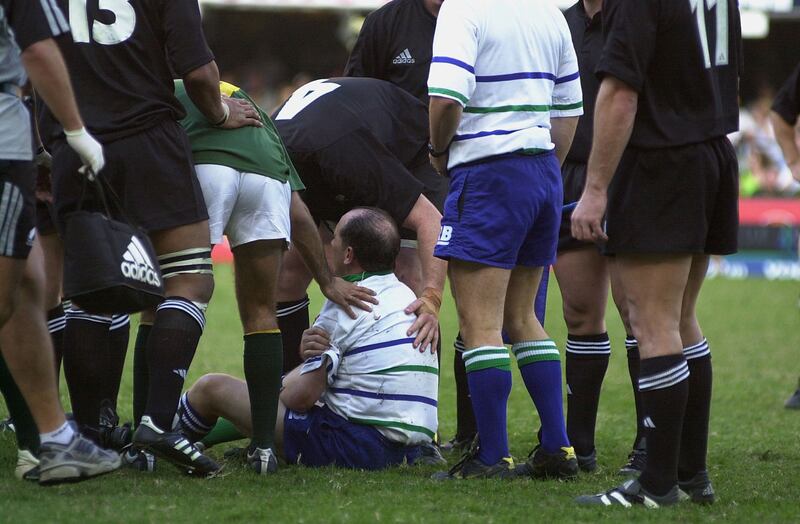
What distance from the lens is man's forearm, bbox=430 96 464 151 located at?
457 cm

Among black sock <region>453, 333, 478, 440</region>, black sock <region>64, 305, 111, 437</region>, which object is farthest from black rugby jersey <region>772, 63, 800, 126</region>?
black sock <region>64, 305, 111, 437</region>

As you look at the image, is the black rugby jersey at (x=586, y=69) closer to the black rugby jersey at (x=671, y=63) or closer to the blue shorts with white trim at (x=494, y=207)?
the blue shorts with white trim at (x=494, y=207)

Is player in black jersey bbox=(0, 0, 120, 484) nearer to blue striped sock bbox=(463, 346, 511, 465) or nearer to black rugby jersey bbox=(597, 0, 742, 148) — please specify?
blue striped sock bbox=(463, 346, 511, 465)

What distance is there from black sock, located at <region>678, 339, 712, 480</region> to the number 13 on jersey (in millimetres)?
2457

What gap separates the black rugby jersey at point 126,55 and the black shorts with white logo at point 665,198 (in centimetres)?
170

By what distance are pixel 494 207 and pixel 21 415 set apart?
2.06 meters

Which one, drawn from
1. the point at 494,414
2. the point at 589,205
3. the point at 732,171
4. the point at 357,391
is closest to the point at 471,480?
the point at 494,414

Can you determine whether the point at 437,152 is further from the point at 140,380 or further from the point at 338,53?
the point at 338,53

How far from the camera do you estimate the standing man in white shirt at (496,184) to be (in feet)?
15.3

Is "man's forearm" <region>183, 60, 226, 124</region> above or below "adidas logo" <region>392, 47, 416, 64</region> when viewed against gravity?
below

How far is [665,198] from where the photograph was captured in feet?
13.6

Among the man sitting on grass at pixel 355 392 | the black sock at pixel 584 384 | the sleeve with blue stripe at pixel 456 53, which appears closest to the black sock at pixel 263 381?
the man sitting on grass at pixel 355 392

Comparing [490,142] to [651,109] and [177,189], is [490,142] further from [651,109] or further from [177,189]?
[177,189]

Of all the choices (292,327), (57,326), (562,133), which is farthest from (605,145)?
(57,326)
